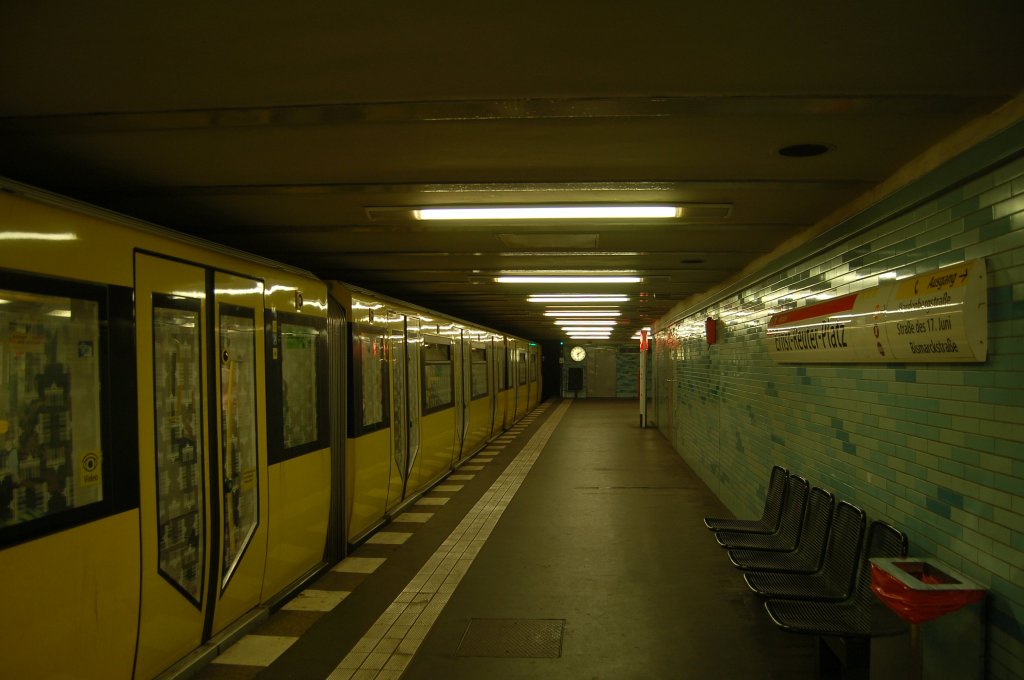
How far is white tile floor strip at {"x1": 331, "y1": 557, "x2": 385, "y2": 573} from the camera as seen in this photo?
518 centimetres

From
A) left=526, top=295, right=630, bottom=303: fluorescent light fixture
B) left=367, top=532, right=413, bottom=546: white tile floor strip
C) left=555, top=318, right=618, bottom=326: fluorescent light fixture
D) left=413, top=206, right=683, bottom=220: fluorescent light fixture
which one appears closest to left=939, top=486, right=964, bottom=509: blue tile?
left=413, top=206, right=683, bottom=220: fluorescent light fixture

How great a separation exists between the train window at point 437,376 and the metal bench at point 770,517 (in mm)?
4093

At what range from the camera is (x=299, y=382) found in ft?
15.7

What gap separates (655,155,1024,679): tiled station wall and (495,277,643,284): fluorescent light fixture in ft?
8.83

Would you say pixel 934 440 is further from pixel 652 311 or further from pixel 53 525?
pixel 652 311

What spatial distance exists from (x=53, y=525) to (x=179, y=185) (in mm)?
2072

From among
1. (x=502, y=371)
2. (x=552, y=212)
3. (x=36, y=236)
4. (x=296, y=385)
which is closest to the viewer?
(x=36, y=236)

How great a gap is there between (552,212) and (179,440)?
8.39ft

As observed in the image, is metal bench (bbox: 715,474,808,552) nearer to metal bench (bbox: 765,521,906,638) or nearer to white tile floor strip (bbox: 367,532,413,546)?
metal bench (bbox: 765,521,906,638)

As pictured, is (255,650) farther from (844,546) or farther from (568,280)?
(568,280)

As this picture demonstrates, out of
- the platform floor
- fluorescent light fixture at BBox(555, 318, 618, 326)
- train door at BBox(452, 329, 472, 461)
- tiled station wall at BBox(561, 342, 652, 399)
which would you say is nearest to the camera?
the platform floor

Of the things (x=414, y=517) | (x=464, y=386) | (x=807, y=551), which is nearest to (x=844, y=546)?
(x=807, y=551)

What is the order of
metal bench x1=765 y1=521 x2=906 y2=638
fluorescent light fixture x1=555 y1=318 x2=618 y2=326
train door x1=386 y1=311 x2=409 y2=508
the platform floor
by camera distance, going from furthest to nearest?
fluorescent light fixture x1=555 y1=318 x2=618 y2=326 < train door x1=386 y1=311 x2=409 y2=508 < the platform floor < metal bench x1=765 y1=521 x2=906 y2=638

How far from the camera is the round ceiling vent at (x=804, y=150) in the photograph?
305 centimetres
